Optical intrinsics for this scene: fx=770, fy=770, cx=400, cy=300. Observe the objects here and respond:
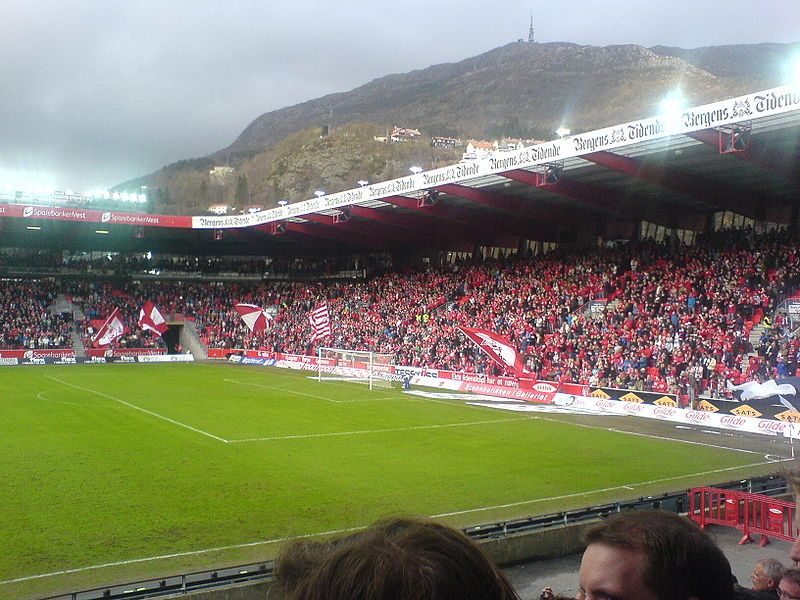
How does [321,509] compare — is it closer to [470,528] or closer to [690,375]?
[470,528]

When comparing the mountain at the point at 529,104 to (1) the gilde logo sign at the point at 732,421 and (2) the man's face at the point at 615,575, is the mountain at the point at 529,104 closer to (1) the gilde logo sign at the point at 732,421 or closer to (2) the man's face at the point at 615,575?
(1) the gilde logo sign at the point at 732,421

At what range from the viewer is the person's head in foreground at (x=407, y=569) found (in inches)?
52.7

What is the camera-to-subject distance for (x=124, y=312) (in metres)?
57.9

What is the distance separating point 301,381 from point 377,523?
123 feet

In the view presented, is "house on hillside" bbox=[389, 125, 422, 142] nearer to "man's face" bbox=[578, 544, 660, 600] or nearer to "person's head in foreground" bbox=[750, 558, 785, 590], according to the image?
"person's head in foreground" bbox=[750, 558, 785, 590]

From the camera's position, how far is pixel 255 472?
16.6m

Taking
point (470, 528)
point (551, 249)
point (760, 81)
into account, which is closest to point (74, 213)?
point (551, 249)

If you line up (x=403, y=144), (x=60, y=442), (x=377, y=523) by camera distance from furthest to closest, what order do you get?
(x=403, y=144)
(x=60, y=442)
(x=377, y=523)

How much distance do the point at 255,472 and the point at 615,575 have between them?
1525 centimetres

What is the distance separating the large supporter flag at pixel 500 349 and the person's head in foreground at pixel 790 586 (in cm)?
2852

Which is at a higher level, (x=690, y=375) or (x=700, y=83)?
(x=700, y=83)

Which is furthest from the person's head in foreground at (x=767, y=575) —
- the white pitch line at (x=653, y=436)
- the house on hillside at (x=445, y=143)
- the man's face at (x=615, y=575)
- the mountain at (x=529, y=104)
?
the house on hillside at (x=445, y=143)

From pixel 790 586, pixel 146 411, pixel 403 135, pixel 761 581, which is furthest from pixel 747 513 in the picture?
pixel 403 135

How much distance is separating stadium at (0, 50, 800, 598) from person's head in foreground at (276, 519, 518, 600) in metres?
2.05
